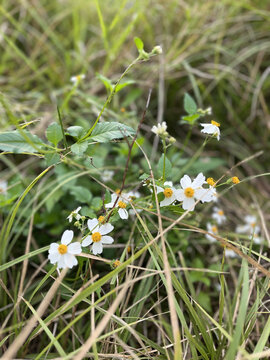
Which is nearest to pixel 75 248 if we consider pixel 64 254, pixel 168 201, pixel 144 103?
pixel 64 254

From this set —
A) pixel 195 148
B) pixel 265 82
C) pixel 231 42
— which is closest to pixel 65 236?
pixel 195 148

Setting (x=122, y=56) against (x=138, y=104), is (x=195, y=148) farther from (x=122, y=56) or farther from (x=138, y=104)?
(x=122, y=56)

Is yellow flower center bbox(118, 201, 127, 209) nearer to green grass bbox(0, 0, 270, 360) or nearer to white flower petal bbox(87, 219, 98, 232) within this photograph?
white flower petal bbox(87, 219, 98, 232)

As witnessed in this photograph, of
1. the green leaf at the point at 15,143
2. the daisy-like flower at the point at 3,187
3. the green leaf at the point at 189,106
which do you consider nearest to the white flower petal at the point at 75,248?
the green leaf at the point at 15,143

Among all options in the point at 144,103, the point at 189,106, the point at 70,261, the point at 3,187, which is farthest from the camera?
the point at 144,103

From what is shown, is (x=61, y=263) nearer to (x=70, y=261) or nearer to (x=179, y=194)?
(x=70, y=261)

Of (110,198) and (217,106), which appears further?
(217,106)

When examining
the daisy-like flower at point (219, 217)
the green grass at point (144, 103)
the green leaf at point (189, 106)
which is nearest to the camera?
the green leaf at point (189, 106)

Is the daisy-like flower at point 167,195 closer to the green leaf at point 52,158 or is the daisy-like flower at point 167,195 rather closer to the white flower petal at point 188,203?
the white flower petal at point 188,203
